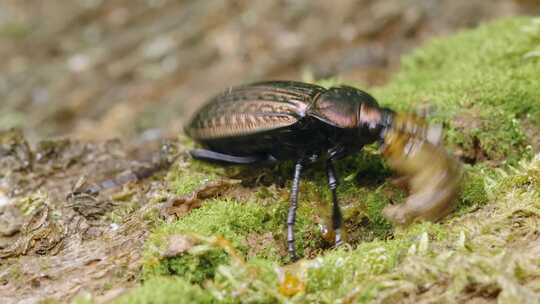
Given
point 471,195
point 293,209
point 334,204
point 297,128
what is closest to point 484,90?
point 471,195

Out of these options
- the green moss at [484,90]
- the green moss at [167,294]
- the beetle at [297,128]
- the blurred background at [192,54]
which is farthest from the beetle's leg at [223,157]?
the blurred background at [192,54]

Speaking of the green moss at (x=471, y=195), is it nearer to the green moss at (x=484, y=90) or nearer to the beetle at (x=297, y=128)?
the beetle at (x=297, y=128)

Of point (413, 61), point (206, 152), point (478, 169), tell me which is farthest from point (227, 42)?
point (478, 169)

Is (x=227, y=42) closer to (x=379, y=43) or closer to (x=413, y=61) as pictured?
(x=379, y=43)

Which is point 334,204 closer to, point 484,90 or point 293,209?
point 293,209

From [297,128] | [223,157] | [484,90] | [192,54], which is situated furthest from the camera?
[192,54]

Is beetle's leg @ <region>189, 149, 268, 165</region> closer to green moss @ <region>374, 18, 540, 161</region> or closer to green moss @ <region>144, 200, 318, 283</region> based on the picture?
green moss @ <region>144, 200, 318, 283</region>

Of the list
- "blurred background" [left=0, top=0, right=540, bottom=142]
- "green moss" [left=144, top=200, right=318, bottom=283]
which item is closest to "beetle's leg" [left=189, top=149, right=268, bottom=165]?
"green moss" [left=144, top=200, right=318, bottom=283]
